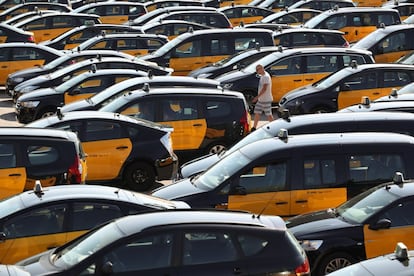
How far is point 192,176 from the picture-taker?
13883mm

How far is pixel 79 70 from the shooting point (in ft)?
72.3

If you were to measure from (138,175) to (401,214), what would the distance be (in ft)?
19.6

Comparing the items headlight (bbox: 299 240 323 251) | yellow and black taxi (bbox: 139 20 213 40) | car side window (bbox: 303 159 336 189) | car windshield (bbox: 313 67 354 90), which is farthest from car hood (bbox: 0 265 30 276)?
yellow and black taxi (bbox: 139 20 213 40)

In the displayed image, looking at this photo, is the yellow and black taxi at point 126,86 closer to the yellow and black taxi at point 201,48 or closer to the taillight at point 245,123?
the taillight at point 245,123

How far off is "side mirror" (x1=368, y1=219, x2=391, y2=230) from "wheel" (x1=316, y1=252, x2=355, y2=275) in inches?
16.8

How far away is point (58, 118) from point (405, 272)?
8.94 metres

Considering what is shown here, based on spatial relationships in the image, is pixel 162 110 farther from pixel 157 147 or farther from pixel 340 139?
pixel 340 139

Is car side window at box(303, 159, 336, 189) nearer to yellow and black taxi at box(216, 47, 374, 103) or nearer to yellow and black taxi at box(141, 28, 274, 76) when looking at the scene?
yellow and black taxi at box(216, 47, 374, 103)

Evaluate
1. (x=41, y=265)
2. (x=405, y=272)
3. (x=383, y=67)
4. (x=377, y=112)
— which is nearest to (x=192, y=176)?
(x=377, y=112)

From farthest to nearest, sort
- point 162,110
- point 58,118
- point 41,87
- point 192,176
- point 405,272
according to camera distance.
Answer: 1. point 41,87
2. point 162,110
3. point 58,118
4. point 192,176
5. point 405,272

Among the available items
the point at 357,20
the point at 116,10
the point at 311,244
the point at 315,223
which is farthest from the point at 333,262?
the point at 116,10

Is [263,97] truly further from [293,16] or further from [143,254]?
[293,16]

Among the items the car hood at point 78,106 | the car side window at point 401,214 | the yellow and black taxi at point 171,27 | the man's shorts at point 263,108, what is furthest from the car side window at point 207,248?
the yellow and black taxi at point 171,27

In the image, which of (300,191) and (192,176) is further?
(192,176)
